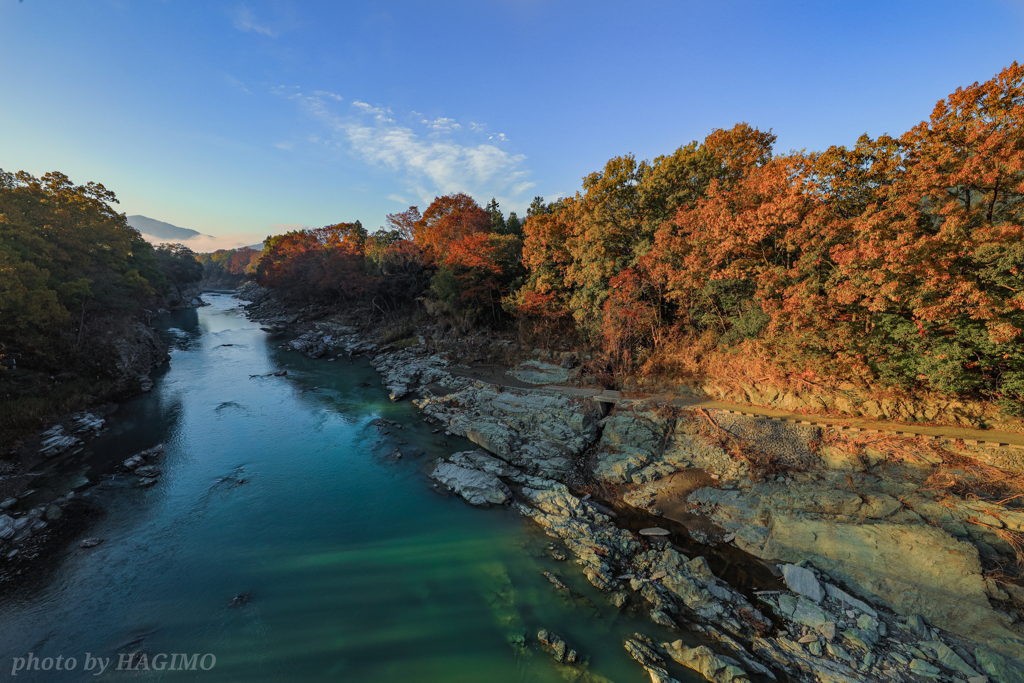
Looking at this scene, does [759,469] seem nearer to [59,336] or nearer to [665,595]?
[665,595]

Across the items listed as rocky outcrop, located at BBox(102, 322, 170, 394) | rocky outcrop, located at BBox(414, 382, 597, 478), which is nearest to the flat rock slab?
rocky outcrop, located at BBox(414, 382, 597, 478)

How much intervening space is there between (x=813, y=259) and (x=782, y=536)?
31.9 ft

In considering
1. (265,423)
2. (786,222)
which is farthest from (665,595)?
(265,423)

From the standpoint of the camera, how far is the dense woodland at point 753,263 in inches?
419

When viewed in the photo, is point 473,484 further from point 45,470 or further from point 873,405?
point 45,470

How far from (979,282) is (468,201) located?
124ft

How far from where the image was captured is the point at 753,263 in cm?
1584

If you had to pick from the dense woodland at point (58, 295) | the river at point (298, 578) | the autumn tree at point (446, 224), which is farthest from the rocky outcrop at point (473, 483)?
the autumn tree at point (446, 224)

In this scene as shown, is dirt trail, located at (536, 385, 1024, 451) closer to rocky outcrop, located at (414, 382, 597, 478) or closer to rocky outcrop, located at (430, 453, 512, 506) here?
rocky outcrop, located at (414, 382, 597, 478)

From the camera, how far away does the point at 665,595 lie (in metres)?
9.45

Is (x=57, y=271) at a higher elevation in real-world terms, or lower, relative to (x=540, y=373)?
higher

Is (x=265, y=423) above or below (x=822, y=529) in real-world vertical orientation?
below

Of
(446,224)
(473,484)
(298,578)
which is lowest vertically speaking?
(298,578)

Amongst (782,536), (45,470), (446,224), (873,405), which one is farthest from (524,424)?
(446,224)
